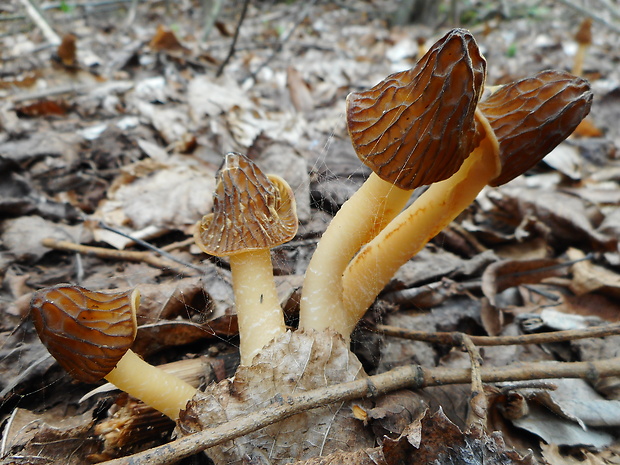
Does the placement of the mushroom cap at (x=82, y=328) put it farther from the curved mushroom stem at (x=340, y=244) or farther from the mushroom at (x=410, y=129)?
the mushroom at (x=410, y=129)

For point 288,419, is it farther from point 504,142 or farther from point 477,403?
point 504,142

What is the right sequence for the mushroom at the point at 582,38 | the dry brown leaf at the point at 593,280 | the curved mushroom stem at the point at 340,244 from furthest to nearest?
the mushroom at the point at 582,38, the dry brown leaf at the point at 593,280, the curved mushroom stem at the point at 340,244

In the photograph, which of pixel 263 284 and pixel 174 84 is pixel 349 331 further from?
pixel 174 84

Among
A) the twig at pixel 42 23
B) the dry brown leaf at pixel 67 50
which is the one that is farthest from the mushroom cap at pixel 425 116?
the twig at pixel 42 23

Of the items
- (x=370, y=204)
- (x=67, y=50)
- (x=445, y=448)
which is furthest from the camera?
(x=67, y=50)

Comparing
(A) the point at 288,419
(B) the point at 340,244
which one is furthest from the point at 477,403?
(B) the point at 340,244

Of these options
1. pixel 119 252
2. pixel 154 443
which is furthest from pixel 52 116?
pixel 154 443
